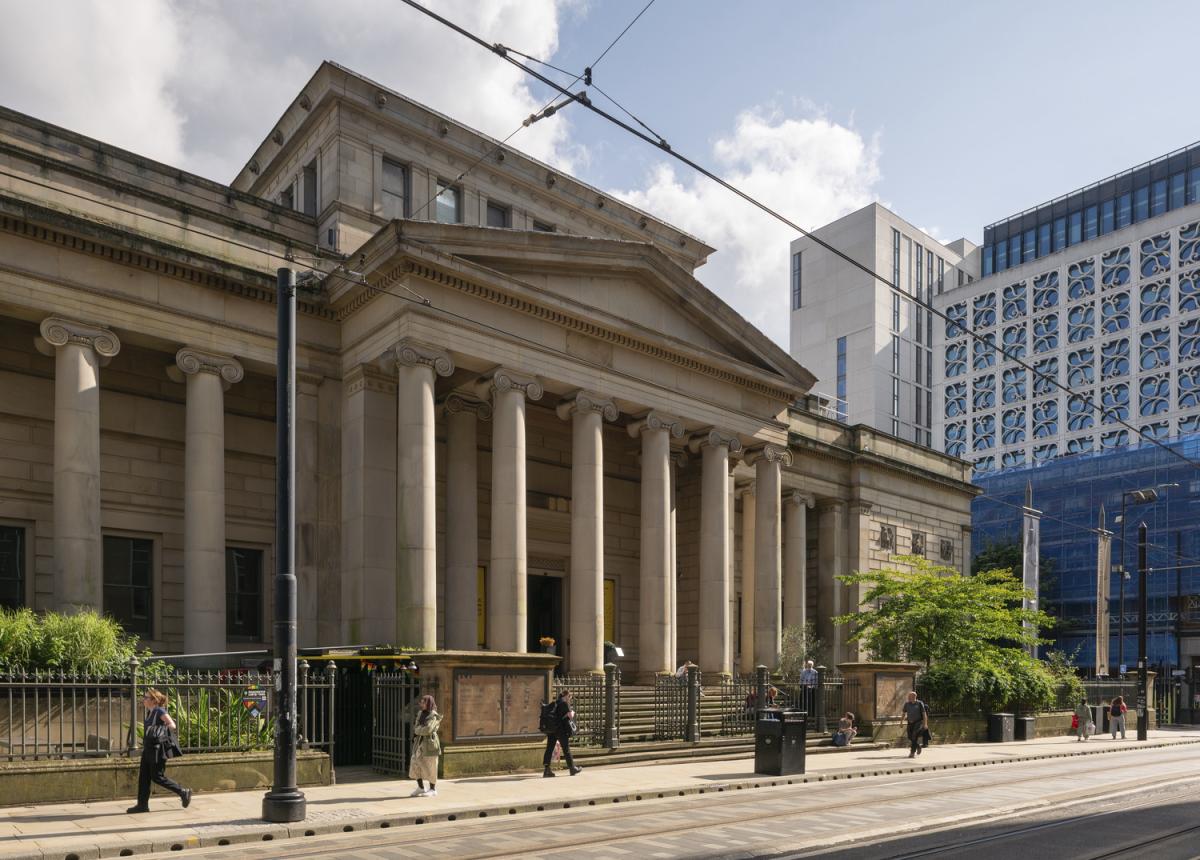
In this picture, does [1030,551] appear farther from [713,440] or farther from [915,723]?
[915,723]

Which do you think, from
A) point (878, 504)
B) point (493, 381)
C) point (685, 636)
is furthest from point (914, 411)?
point (493, 381)

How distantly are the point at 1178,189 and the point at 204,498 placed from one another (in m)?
102

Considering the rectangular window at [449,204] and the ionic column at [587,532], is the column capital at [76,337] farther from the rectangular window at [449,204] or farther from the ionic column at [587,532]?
the rectangular window at [449,204]

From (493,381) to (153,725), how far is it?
14.4 metres

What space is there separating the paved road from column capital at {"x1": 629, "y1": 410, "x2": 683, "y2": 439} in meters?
13.2

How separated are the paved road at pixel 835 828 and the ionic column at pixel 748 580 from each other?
1785 centimetres

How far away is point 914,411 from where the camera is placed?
119375 mm

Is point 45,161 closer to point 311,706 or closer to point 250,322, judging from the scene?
point 250,322

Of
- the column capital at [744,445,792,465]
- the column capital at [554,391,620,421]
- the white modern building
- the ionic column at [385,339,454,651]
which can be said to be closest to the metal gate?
the ionic column at [385,339,454,651]

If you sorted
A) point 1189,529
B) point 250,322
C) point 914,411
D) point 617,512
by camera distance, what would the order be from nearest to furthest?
point 250,322
point 617,512
point 1189,529
point 914,411

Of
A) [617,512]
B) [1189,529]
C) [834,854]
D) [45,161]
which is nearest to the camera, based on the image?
[834,854]

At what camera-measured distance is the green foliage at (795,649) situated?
36.6 meters

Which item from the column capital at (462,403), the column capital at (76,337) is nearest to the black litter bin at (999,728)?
the column capital at (462,403)

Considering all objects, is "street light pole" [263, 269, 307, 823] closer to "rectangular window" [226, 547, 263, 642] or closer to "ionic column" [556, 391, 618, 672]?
"rectangular window" [226, 547, 263, 642]
